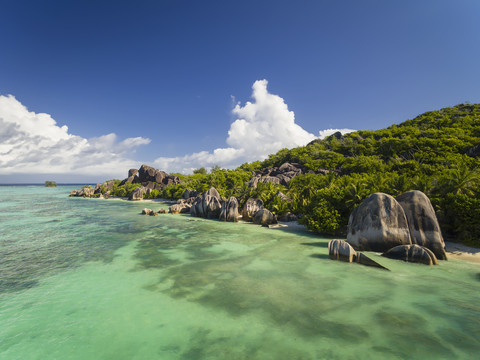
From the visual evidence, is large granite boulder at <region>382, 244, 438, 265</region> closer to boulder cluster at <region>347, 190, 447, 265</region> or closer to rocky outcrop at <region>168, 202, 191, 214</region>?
boulder cluster at <region>347, 190, 447, 265</region>

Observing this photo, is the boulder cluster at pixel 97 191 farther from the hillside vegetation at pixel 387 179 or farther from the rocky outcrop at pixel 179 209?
the rocky outcrop at pixel 179 209

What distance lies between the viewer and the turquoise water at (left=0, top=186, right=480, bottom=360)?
640 centimetres

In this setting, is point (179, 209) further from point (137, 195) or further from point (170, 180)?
point (170, 180)

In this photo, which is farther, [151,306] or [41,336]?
[151,306]

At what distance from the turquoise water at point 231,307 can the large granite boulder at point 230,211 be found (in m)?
14.9

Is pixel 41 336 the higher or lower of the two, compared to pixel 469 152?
lower

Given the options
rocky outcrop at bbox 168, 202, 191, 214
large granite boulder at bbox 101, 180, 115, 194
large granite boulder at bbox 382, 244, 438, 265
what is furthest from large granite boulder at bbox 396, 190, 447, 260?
large granite boulder at bbox 101, 180, 115, 194

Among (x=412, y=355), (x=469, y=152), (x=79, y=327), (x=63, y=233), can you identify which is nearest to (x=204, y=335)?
(x=79, y=327)

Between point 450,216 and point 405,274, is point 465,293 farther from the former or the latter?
point 450,216

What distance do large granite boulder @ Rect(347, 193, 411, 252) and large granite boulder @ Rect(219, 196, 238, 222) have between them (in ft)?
58.6

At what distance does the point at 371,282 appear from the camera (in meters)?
10.8

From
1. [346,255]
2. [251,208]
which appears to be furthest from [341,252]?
[251,208]

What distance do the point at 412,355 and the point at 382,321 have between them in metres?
1.64

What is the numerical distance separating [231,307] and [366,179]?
2033cm
